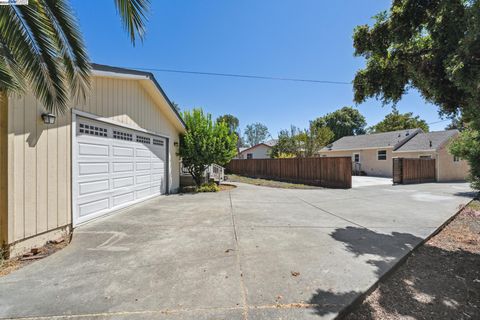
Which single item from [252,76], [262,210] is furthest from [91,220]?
[252,76]

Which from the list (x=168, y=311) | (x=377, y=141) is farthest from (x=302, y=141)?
(x=168, y=311)

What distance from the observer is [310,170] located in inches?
538

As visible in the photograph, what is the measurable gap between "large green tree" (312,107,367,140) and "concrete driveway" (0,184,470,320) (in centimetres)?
3941

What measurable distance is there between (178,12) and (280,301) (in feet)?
29.9

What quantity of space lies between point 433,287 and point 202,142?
8.78 m

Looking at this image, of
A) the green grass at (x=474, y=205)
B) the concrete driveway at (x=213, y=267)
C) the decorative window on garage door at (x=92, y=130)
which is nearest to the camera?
the concrete driveway at (x=213, y=267)

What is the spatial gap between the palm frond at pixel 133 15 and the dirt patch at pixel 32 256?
374 cm

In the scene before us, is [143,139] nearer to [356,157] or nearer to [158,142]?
[158,142]

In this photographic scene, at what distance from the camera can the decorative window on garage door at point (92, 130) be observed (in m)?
5.02

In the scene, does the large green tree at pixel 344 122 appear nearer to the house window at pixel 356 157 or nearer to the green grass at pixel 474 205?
the house window at pixel 356 157

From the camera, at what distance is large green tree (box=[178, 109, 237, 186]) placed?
33.0 feet

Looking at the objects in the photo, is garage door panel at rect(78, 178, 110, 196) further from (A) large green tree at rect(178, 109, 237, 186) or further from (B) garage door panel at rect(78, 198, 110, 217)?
(A) large green tree at rect(178, 109, 237, 186)

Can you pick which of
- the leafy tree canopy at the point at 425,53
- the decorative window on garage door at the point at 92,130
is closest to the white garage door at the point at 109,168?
the decorative window on garage door at the point at 92,130

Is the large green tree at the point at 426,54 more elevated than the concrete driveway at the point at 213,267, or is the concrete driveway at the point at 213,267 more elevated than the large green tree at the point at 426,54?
the large green tree at the point at 426,54
